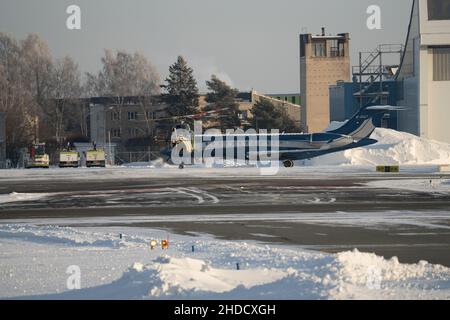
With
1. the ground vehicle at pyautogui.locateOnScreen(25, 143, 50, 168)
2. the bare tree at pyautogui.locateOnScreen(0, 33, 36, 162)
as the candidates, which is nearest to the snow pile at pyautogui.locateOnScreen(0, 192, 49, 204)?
the ground vehicle at pyautogui.locateOnScreen(25, 143, 50, 168)

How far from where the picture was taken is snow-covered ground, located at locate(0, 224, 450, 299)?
418 inches

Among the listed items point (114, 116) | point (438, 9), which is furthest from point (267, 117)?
point (438, 9)

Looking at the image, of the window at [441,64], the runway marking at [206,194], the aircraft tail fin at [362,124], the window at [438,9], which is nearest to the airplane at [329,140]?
the aircraft tail fin at [362,124]

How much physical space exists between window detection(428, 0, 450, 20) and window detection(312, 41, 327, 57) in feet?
136

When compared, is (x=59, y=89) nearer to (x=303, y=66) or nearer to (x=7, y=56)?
(x=7, y=56)

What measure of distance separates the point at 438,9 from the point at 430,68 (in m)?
5.36

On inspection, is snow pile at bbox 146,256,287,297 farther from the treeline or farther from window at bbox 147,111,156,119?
window at bbox 147,111,156,119

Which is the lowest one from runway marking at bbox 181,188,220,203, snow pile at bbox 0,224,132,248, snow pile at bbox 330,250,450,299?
runway marking at bbox 181,188,220,203

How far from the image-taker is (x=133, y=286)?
1112 centimetres

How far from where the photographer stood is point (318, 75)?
352ft

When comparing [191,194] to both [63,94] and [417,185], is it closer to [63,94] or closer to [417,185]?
[417,185]

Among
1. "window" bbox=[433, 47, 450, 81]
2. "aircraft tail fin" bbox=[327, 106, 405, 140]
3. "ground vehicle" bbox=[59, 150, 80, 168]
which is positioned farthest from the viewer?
"ground vehicle" bbox=[59, 150, 80, 168]
